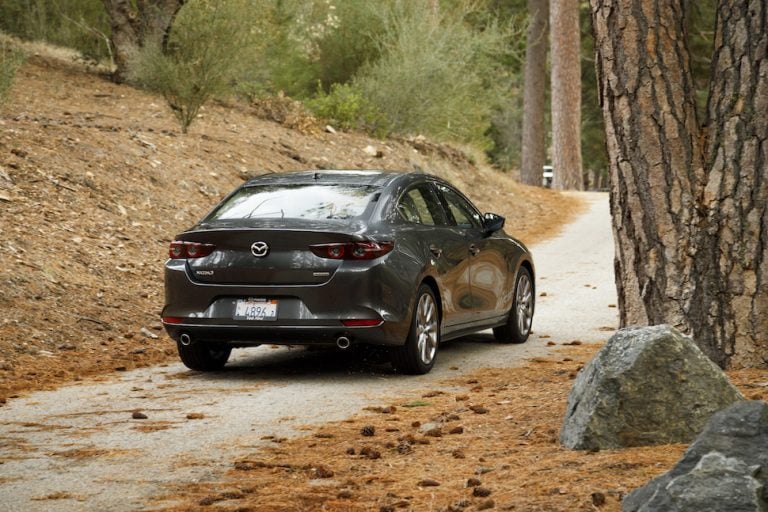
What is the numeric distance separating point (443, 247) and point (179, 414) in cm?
311

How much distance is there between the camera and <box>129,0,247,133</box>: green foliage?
2120 cm

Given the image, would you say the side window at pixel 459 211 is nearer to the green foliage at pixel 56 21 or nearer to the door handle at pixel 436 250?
the door handle at pixel 436 250

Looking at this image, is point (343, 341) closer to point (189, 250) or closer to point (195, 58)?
point (189, 250)

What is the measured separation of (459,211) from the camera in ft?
38.8

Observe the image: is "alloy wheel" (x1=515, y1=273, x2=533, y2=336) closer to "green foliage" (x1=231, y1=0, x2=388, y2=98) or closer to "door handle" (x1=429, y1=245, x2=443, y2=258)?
"door handle" (x1=429, y1=245, x2=443, y2=258)

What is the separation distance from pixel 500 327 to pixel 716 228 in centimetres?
386

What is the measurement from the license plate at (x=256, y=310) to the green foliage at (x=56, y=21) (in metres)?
18.9

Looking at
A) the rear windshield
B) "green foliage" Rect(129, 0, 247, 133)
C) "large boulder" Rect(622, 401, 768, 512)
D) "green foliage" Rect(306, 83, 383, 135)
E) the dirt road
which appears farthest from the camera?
"green foliage" Rect(306, 83, 383, 135)

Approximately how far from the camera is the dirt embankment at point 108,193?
11.8m

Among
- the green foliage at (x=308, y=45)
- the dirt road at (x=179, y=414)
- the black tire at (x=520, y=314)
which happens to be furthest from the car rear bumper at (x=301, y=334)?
the green foliage at (x=308, y=45)

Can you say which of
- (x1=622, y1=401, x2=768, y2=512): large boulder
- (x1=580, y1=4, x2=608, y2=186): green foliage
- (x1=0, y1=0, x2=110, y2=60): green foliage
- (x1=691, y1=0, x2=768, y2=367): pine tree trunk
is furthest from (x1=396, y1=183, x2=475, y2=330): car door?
→ (x1=580, y1=4, x2=608, y2=186): green foliage

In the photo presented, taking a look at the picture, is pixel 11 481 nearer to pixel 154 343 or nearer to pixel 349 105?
pixel 154 343

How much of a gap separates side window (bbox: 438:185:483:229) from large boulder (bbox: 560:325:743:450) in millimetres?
4957

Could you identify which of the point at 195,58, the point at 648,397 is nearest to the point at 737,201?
the point at 648,397
